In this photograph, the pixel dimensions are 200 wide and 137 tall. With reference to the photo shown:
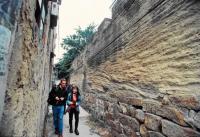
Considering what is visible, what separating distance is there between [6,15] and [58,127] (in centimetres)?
422

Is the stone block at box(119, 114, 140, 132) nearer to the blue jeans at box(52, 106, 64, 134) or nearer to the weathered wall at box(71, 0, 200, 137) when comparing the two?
the weathered wall at box(71, 0, 200, 137)

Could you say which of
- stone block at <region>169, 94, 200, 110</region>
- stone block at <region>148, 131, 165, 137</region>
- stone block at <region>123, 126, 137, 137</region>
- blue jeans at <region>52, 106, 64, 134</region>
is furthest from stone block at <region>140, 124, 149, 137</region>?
blue jeans at <region>52, 106, 64, 134</region>

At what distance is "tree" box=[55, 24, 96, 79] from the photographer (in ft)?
70.4

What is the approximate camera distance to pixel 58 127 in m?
4.57

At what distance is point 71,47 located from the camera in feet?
74.9

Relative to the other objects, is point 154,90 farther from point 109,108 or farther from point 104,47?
point 104,47

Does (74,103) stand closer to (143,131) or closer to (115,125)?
(115,125)

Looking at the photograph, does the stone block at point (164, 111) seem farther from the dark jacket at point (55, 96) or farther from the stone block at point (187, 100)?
the dark jacket at point (55, 96)

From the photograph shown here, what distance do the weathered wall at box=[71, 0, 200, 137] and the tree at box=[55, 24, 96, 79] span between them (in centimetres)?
1627

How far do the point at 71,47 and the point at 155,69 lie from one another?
20489 mm

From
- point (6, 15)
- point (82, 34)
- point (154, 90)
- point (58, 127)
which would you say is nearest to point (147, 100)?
point (154, 90)

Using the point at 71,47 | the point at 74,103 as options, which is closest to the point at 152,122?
the point at 74,103

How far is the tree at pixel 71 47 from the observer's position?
21.5m

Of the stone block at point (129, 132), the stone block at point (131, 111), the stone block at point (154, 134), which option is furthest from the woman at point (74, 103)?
the stone block at point (154, 134)
